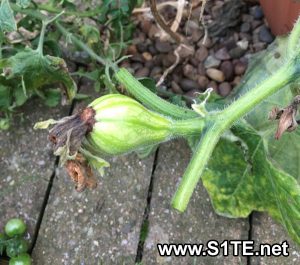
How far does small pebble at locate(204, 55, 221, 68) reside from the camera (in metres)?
2.01

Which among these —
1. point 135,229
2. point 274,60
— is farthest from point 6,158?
point 274,60

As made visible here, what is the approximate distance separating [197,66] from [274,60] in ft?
1.12

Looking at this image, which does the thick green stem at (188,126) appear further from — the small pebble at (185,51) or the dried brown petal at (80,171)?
the small pebble at (185,51)

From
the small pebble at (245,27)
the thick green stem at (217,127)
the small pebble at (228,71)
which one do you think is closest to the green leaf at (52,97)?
the small pebble at (228,71)

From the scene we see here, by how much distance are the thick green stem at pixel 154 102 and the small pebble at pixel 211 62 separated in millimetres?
729

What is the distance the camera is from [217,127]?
1.17m

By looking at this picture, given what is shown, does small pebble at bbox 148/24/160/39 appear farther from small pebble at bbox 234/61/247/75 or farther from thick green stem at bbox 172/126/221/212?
thick green stem at bbox 172/126/221/212

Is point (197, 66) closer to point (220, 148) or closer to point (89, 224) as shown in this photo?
point (220, 148)

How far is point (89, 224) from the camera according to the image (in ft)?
5.65

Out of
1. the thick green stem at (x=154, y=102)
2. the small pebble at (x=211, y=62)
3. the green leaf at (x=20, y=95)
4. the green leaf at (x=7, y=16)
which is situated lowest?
the green leaf at (x=20, y=95)

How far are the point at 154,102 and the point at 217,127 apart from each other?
19 centimetres

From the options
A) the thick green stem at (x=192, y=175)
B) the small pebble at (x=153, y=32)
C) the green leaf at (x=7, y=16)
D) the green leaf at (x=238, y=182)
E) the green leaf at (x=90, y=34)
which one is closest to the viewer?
the thick green stem at (x=192, y=175)

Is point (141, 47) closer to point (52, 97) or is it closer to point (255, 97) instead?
point (52, 97)

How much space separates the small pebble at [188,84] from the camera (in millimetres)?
1962
